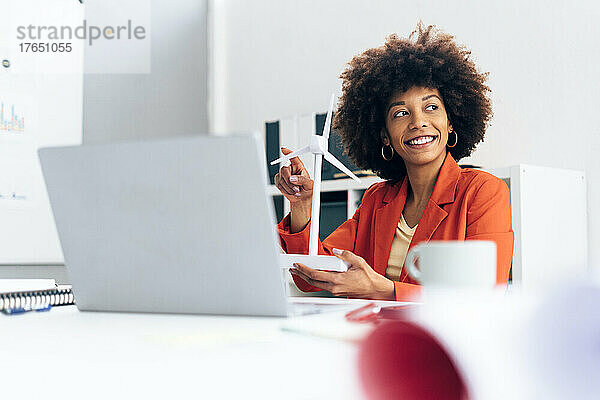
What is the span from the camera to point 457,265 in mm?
642

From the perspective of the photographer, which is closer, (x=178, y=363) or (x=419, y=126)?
(x=178, y=363)

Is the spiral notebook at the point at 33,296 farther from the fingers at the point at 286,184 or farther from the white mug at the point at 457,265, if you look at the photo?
the fingers at the point at 286,184

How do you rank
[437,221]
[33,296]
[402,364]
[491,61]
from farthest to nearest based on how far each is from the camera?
[491,61], [437,221], [33,296], [402,364]

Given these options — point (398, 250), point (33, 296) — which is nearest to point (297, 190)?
point (398, 250)

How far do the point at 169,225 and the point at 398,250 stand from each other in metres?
1.11

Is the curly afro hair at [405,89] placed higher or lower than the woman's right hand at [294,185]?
higher

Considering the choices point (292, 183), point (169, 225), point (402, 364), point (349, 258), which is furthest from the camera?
point (292, 183)

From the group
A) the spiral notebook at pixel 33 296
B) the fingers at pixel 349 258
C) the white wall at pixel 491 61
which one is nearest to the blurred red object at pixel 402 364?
the spiral notebook at pixel 33 296

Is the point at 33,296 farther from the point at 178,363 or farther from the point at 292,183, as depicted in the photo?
the point at 292,183

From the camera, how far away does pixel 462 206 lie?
1640 mm

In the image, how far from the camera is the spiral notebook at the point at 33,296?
2.76 feet

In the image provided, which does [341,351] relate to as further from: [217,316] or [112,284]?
[112,284]

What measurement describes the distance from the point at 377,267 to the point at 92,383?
4.66 ft

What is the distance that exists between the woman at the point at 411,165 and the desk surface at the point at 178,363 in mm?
1032
